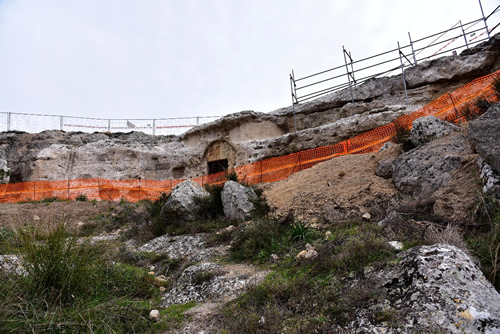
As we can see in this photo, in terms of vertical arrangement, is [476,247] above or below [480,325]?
above

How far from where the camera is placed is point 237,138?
1684 centimetres

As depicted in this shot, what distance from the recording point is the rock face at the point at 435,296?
2.46 m

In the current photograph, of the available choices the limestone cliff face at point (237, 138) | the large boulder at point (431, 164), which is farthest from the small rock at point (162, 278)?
the limestone cliff face at point (237, 138)

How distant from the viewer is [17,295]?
318 centimetres

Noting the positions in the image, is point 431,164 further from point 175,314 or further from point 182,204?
point 182,204

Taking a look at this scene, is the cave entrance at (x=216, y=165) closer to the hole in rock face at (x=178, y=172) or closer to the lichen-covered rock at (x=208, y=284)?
the hole in rock face at (x=178, y=172)

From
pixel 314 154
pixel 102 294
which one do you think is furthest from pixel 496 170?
pixel 314 154

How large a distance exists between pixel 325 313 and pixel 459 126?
7.00 m

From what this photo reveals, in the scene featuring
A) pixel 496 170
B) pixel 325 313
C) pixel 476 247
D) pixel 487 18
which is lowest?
pixel 325 313

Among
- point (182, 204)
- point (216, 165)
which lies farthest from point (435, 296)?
point (216, 165)

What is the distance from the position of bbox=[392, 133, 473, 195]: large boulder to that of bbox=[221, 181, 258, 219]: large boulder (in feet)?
12.4

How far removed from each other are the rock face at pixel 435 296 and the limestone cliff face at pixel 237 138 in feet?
33.4

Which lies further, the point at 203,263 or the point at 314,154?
the point at 314,154

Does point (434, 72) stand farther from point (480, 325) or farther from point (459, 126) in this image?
point (480, 325)
